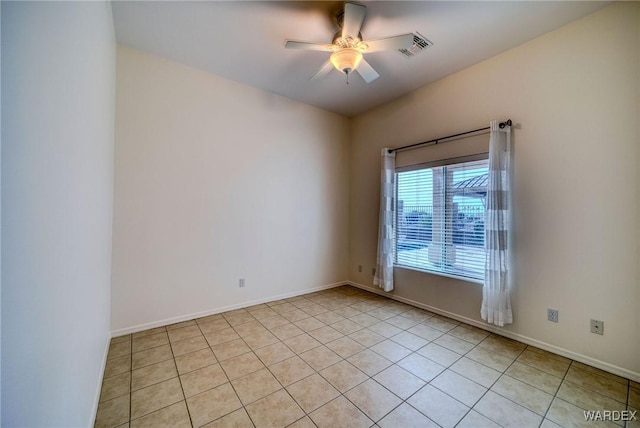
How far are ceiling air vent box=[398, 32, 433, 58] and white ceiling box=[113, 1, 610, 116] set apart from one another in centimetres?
5

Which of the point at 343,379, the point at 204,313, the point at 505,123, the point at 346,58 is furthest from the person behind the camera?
the point at 204,313

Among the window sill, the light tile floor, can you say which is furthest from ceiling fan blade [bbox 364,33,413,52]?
the light tile floor

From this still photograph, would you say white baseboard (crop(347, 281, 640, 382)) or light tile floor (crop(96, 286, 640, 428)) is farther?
white baseboard (crop(347, 281, 640, 382))

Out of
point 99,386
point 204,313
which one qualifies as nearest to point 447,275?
point 204,313

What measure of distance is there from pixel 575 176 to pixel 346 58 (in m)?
2.27

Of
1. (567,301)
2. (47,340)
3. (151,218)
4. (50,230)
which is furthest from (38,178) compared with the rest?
(567,301)

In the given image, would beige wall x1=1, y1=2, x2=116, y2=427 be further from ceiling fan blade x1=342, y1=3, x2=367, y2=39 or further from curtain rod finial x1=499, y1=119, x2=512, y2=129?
curtain rod finial x1=499, y1=119, x2=512, y2=129

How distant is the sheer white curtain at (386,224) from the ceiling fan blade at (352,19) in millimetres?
1826

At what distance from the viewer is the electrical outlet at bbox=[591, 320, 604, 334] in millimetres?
2059

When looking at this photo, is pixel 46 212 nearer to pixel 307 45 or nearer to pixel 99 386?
pixel 99 386

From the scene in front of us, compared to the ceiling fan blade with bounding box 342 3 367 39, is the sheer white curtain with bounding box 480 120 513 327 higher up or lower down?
lower down

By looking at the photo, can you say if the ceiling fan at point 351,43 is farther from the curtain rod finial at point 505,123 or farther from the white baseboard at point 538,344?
the white baseboard at point 538,344

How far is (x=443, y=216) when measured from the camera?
313 centimetres

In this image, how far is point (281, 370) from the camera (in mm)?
1988
